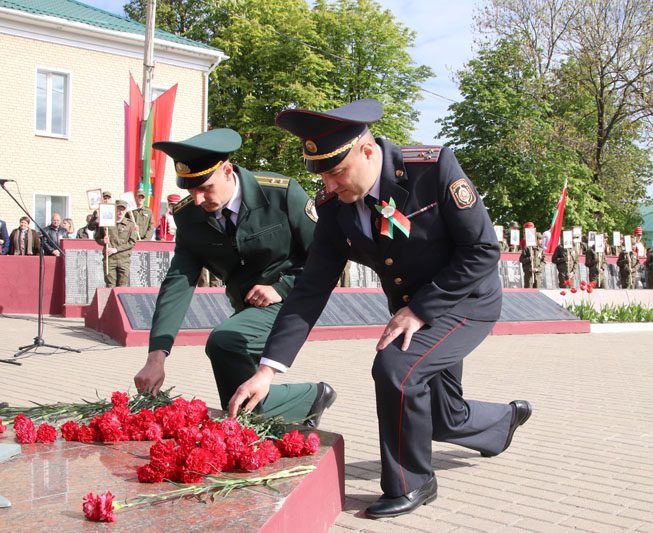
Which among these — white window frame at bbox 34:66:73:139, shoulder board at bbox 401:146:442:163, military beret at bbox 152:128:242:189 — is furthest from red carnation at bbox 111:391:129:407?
white window frame at bbox 34:66:73:139

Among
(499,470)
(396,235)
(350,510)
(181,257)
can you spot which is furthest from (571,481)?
(181,257)

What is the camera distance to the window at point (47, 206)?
2512cm

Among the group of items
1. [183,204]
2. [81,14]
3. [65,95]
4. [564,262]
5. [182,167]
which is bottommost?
[564,262]

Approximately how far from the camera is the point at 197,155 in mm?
4129

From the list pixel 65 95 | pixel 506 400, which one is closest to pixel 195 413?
pixel 506 400

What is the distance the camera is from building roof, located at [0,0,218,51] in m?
24.4

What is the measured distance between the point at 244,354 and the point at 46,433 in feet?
3.69

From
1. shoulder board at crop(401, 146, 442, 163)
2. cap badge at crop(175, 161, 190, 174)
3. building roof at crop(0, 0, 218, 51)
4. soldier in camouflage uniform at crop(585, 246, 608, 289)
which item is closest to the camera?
shoulder board at crop(401, 146, 442, 163)

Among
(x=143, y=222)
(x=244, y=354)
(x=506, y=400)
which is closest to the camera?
(x=244, y=354)

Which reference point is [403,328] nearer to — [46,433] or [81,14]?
[46,433]

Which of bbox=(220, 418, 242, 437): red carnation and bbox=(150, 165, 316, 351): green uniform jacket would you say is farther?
bbox=(150, 165, 316, 351): green uniform jacket

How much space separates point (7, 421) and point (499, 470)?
8.70 ft

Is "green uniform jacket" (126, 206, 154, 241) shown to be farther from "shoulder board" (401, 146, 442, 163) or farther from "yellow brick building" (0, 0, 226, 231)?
"shoulder board" (401, 146, 442, 163)

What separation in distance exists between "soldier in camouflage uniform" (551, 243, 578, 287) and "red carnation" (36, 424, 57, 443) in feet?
64.5
